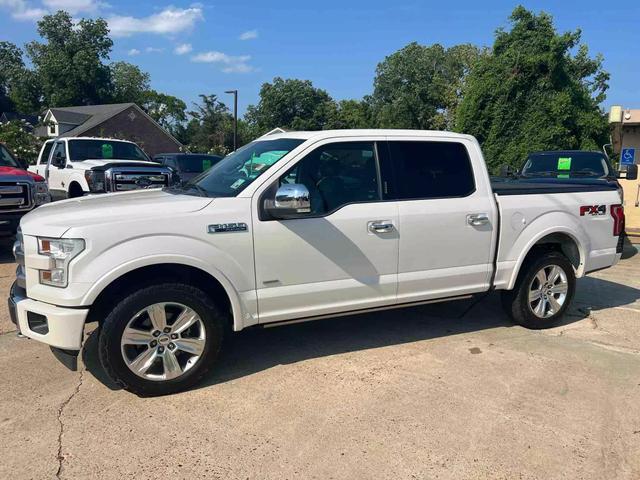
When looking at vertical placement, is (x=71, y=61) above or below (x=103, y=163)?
above

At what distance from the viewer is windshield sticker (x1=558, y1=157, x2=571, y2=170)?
1009 centimetres

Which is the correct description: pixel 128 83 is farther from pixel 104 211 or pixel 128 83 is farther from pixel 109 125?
pixel 104 211

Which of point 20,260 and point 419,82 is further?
point 419,82

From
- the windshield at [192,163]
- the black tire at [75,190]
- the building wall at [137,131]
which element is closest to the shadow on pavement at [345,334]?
the black tire at [75,190]

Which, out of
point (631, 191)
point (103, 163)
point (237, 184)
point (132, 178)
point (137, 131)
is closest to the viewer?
point (237, 184)

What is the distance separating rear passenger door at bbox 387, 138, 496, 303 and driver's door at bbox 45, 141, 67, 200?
31.5 ft

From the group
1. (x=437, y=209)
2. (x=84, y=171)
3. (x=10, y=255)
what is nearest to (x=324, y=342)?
(x=437, y=209)

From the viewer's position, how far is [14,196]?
819 cm

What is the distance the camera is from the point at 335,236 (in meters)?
4.18

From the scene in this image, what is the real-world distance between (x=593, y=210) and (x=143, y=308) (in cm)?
448

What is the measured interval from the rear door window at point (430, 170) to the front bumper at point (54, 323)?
257cm

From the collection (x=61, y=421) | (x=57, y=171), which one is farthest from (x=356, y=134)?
(x=57, y=171)

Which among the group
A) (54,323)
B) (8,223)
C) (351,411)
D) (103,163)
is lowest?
(351,411)

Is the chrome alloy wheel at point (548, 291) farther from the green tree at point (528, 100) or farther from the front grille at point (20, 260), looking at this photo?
the green tree at point (528, 100)
